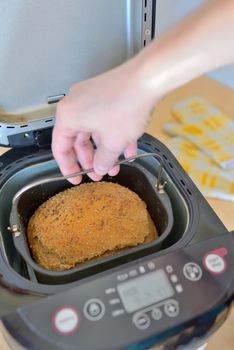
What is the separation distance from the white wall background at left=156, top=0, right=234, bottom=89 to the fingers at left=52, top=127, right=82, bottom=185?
70 cm

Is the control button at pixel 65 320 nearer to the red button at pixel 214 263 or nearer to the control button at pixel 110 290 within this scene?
the control button at pixel 110 290

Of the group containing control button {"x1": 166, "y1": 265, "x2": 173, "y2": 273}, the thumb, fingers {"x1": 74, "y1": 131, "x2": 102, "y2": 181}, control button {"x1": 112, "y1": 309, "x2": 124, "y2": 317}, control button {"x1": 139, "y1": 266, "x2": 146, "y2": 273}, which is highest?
the thumb

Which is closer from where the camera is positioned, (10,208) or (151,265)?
(151,265)

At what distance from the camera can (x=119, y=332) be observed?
0.45 metres

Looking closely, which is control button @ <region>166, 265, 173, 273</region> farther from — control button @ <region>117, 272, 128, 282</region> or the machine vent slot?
the machine vent slot

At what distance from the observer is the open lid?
63cm

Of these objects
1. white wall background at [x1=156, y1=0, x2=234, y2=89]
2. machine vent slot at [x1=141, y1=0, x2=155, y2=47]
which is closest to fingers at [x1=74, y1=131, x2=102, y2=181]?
machine vent slot at [x1=141, y1=0, x2=155, y2=47]

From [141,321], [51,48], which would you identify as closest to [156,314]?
[141,321]

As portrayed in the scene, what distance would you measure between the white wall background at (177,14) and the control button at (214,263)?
0.76m

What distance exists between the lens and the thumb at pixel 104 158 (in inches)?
19.3

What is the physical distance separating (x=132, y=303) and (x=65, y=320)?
0.26ft

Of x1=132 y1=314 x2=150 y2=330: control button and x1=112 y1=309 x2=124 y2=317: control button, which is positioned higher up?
x1=112 y1=309 x2=124 y2=317: control button

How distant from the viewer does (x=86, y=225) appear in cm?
63

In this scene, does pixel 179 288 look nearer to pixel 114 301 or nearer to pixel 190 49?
pixel 114 301
